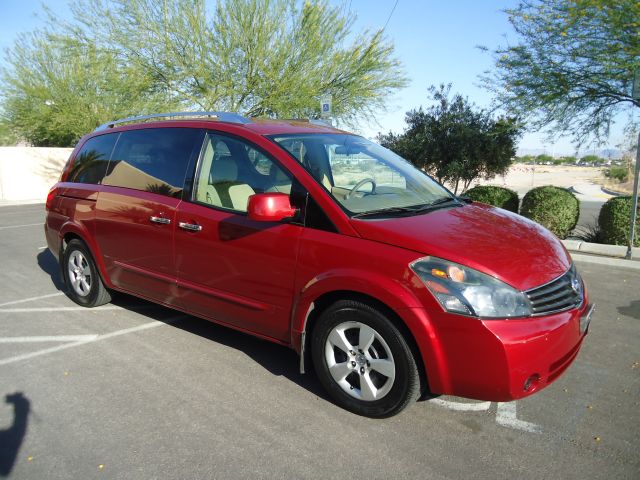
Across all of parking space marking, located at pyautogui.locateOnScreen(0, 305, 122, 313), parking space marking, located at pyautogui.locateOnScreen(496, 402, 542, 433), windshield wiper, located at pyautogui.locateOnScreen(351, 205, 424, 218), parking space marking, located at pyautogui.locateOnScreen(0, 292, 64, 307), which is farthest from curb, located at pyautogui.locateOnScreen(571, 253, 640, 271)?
parking space marking, located at pyautogui.locateOnScreen(0, 292, 64, 307)

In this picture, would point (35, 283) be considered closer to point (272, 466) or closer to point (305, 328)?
point (305, 328)

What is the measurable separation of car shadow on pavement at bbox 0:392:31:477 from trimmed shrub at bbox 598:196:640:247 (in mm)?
8772

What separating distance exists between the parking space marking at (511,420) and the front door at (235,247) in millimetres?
1496

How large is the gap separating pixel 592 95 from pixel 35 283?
11136mm

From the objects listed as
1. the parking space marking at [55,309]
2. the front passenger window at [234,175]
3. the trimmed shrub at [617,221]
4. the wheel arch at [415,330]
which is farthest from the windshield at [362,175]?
the trimmed shrub at [617,221]

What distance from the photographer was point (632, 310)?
5398 mm

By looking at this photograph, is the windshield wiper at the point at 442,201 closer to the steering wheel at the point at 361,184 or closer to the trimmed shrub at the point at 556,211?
the steering wheel at the point at 361,184

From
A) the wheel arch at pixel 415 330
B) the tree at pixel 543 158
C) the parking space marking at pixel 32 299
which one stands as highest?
the wheel arch at pixel 415 330

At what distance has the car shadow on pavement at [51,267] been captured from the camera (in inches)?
257

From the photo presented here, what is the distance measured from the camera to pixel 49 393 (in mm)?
3582

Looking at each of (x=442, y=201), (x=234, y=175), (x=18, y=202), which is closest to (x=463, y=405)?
(x=442, y=201)

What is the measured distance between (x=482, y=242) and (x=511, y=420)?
3.76ft

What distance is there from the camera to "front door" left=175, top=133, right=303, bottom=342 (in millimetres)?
3553

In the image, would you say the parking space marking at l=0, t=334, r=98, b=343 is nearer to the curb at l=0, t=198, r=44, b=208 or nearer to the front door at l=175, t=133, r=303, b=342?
the front door at l=175, t=133, r=303, b=342
